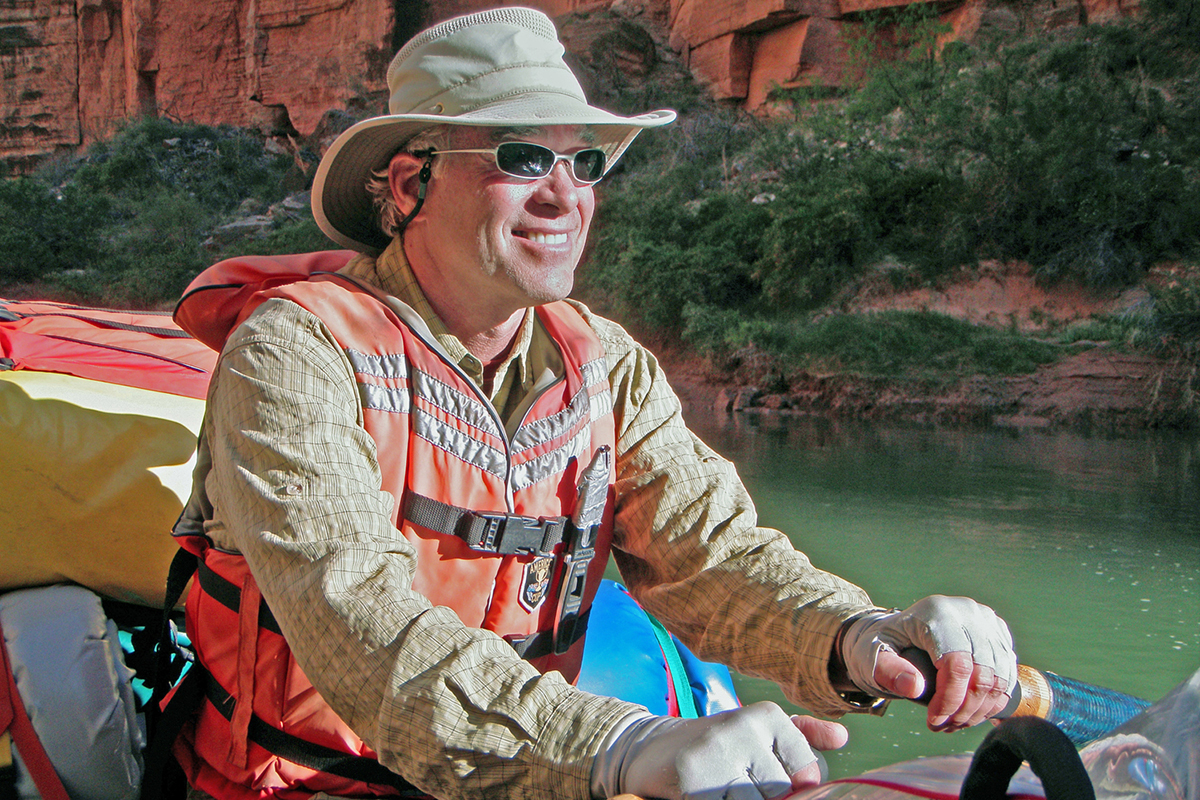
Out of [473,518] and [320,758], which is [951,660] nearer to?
[473,518]

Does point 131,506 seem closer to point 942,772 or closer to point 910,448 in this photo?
point 942,772

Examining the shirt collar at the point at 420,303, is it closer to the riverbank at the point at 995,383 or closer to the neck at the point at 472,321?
the neck at the point at 472,321

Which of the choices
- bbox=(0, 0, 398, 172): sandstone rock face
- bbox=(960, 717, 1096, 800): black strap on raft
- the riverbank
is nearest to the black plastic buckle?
bbox=(960, 717, 1096, 800): black strap on raft

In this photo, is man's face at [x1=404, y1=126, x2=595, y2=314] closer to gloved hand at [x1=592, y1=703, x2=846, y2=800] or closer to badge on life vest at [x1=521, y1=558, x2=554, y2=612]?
badge on life vest at [x1=521, y1=558, x2=554, y2=612]

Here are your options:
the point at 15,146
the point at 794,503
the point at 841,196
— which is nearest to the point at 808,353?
the point at 841,196

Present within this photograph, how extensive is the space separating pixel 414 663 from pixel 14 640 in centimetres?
85

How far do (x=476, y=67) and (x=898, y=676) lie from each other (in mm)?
922

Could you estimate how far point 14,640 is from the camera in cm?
145

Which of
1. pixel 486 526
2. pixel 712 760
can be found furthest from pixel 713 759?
pixel 486 526

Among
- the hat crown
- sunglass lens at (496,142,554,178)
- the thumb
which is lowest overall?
the thumb

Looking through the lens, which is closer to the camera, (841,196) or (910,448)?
(910,448)

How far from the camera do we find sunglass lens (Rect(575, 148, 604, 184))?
1.39 meters

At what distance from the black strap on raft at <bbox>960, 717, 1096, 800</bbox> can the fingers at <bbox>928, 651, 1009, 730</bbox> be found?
1.25 ft

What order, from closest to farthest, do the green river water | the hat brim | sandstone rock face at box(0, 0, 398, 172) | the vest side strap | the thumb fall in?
the thumb < the vest side strap < the hat brim < the green river water < sandstone rock face at box(0, 0, 398, 172)
